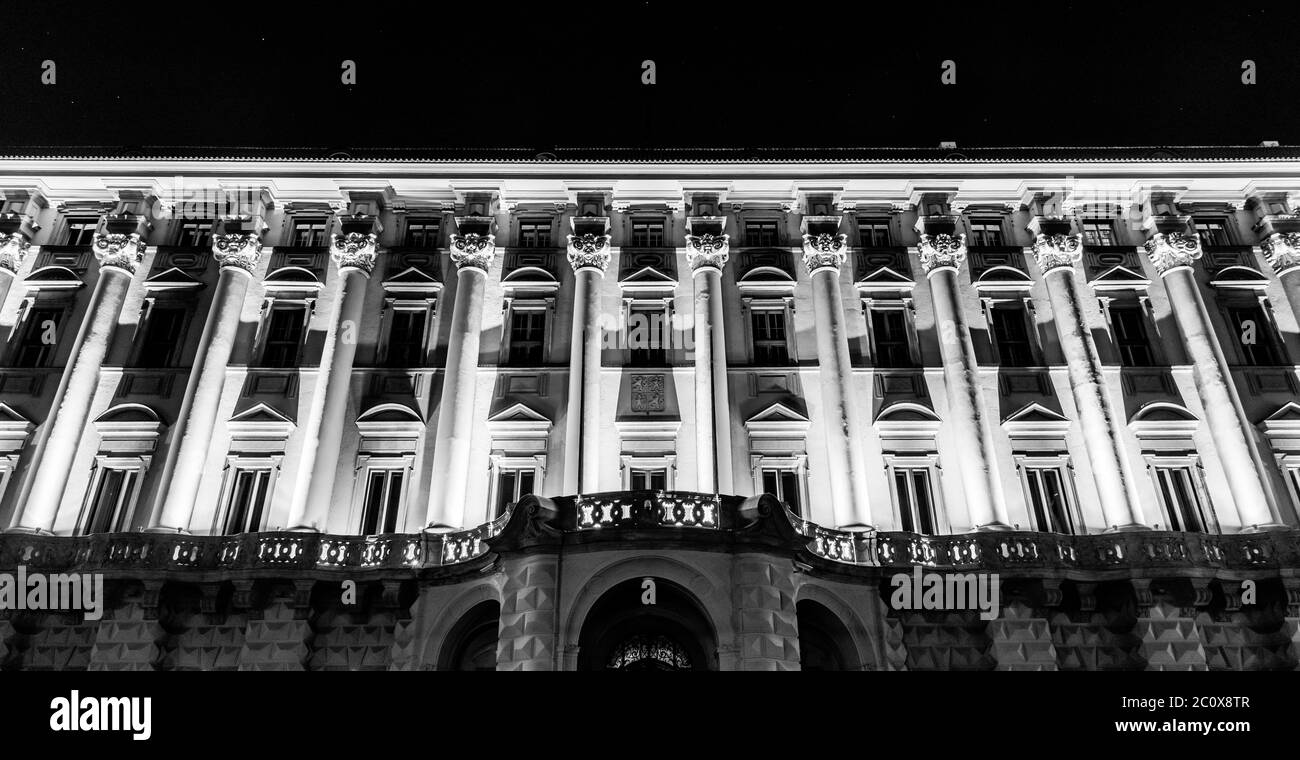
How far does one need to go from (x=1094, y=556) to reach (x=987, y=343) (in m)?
7.37

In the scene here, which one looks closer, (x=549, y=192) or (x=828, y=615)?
(x=828, y=615)

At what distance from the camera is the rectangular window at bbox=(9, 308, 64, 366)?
86.5 ft

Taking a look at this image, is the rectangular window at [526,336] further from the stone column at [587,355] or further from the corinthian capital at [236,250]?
the corinthian capital at [236,250]

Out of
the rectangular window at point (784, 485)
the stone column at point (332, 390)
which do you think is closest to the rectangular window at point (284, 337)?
the stone column at point (332, 390)

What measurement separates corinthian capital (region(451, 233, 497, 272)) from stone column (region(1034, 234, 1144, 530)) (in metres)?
18.0

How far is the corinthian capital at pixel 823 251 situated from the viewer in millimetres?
27406

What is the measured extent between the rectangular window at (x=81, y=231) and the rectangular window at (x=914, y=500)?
27.2 m

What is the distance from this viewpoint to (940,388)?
84.2ft

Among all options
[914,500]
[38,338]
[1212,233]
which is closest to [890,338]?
[914,500]

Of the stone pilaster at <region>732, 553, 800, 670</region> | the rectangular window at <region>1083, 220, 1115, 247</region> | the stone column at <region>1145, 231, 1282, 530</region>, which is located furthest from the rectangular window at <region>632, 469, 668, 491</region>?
the rectangular window at <region>1083, 220, 1115, 247</region>

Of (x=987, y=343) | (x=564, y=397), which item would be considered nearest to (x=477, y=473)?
(x=564, y=397)

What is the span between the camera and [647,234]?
29344mm

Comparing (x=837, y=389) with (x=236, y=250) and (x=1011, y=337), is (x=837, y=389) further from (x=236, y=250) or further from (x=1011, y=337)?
(x=236, y=250)
